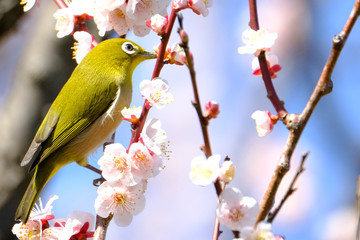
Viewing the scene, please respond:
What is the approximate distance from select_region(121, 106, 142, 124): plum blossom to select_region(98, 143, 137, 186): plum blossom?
0.31ft

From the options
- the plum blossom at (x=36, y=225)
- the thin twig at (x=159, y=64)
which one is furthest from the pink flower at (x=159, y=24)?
the plum blossom at (x=36, y=225)

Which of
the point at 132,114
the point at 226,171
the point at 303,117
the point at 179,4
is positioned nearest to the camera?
the point at 303,117

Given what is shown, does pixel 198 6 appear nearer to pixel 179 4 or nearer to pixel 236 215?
pixel 179 4

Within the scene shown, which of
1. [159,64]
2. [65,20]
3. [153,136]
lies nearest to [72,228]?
[153,136]

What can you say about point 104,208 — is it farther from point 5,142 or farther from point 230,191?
point 5,142

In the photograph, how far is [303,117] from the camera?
104 centimetres

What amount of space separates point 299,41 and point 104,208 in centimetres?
417

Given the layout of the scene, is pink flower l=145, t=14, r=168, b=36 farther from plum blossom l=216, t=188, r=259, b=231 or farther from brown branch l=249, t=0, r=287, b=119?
plum blossom l=216, t=188, r=259, b=231

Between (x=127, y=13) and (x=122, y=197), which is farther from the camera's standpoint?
(x=127, y=13)

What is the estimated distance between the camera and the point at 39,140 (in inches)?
92.3

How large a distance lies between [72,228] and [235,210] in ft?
2.23

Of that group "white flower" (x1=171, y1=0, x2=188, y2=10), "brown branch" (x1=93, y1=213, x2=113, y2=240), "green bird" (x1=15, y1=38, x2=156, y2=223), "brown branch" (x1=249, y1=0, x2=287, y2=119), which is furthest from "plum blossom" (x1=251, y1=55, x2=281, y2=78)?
"green bird" (x1=15, y1=38, x2=156, y2=223)

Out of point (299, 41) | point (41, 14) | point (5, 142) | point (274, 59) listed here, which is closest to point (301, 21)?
point (299, 41)

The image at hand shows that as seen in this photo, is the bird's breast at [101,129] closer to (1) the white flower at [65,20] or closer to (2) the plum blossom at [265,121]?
(1) the white flower at [65,20]
